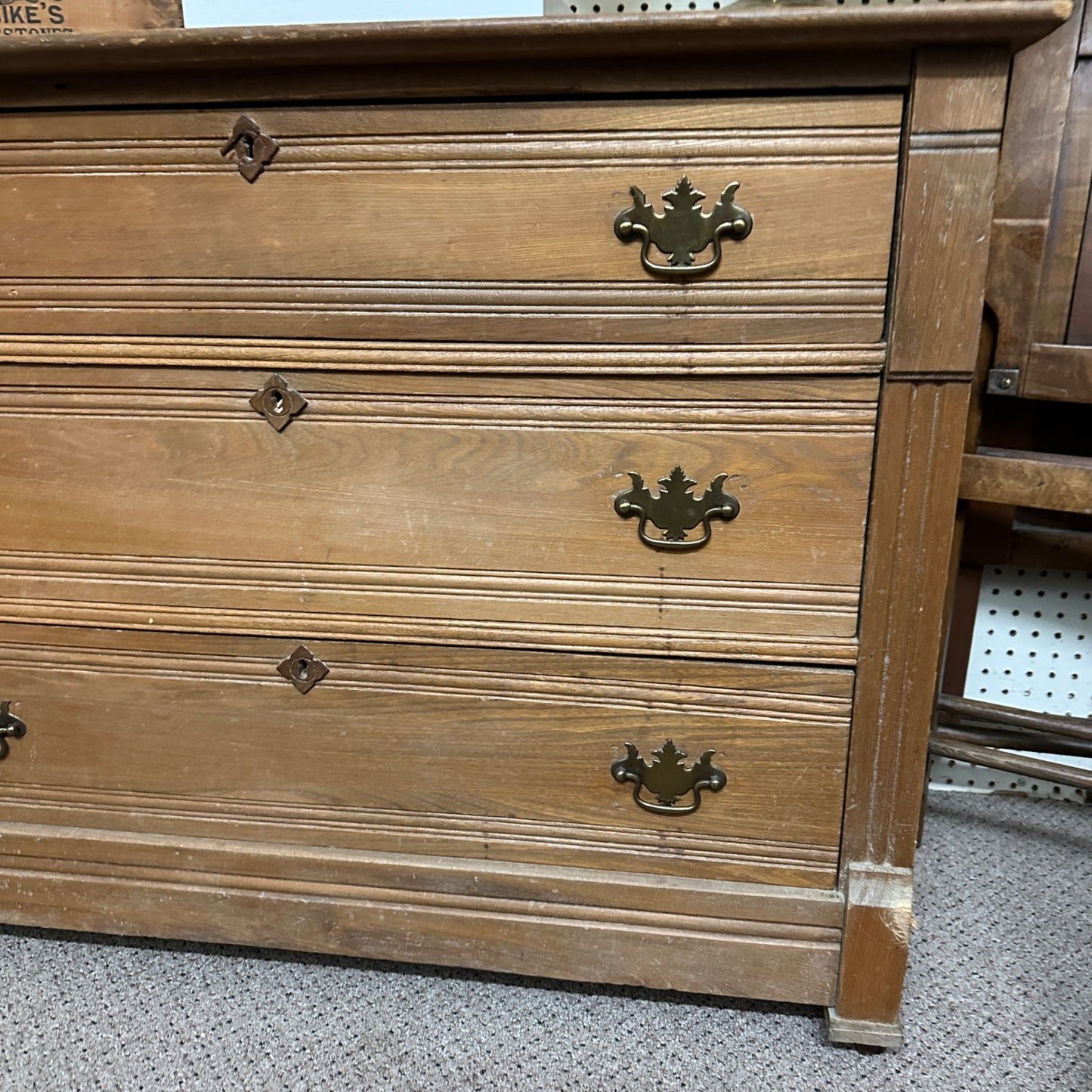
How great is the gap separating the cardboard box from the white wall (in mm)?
86

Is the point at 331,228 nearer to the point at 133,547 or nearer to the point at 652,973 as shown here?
the point at 133,547

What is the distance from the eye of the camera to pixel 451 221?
818 mm

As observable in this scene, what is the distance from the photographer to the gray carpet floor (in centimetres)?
96

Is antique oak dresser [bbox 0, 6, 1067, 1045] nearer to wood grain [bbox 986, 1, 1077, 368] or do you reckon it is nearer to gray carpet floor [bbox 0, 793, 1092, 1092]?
gray carpet floor [bbox 0, 793, 1092, 1092]

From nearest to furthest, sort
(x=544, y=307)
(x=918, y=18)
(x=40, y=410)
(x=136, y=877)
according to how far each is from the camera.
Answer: (x=918, y=18) → (x=544, y=307) → (x=40, y=410) → (x=136, y=877)

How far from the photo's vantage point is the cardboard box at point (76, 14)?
1.05 meters

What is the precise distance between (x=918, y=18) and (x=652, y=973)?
0.99m

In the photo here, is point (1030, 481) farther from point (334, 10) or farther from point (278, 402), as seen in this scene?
point (334, 10)

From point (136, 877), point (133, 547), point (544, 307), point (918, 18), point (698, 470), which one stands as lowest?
point (136, 877)

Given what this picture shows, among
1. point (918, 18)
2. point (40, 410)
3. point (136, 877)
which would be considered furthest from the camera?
point (136, 877)

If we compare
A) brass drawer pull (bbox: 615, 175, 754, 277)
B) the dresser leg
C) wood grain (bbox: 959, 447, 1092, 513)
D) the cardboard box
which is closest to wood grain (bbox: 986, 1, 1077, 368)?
wood grain (bbox: 959, 447, 1092, 513)

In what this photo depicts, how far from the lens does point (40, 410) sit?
937 millimetres

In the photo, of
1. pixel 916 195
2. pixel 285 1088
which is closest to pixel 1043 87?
pixel 916 195

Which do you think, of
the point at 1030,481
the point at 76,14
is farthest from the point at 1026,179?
the point at 76,14
